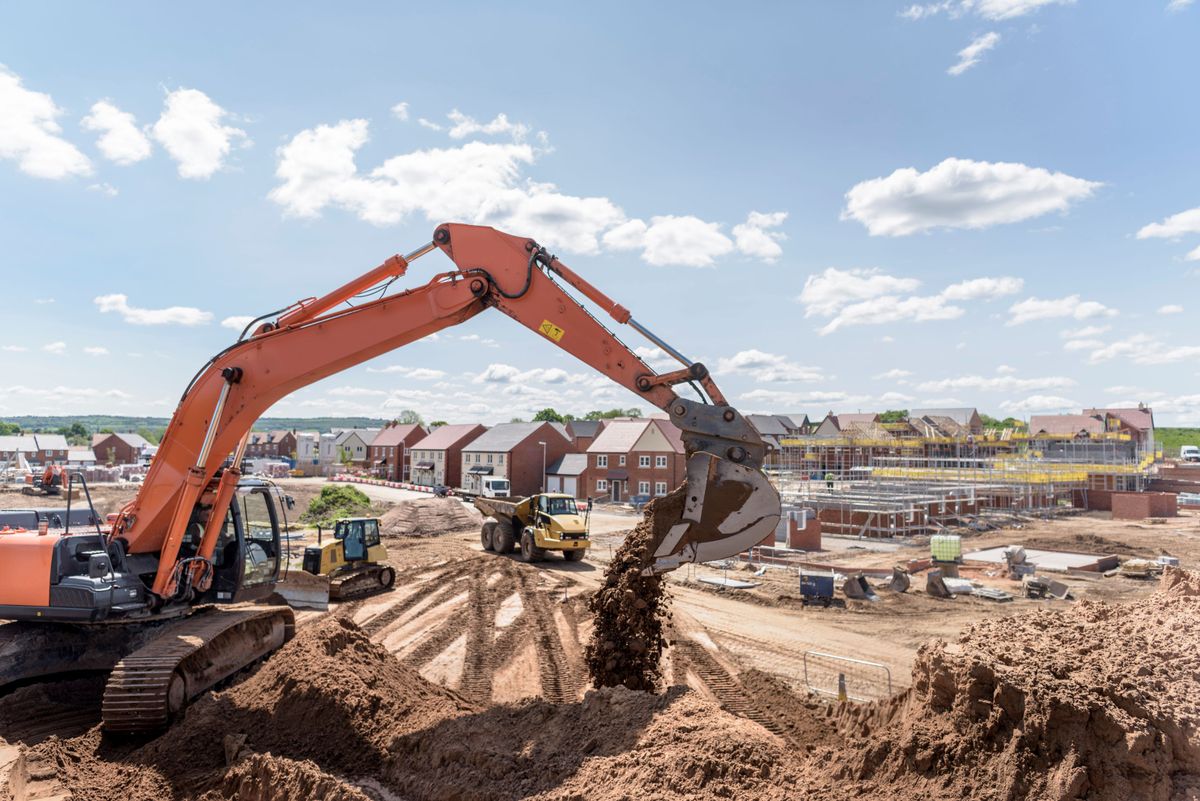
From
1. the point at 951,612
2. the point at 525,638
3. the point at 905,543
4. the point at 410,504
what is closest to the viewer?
the point at 525,638

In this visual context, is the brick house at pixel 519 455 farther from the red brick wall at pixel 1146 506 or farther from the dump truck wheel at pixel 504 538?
the red brick wall at pixel 1146 506

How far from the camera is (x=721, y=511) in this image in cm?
816

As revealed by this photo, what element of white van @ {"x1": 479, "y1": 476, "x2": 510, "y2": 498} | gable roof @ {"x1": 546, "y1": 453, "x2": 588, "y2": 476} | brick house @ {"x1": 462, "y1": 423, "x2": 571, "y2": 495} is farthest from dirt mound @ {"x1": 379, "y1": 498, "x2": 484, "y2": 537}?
brick house @ {"x1": 462, "y1": 423, "x2": 571, "y2": 495}

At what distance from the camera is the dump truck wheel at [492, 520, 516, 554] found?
25672mm

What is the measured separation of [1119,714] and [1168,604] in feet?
10.4

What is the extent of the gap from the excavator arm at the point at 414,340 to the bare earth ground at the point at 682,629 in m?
2.04

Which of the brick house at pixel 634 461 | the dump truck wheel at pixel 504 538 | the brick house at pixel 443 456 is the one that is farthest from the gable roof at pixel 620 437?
the dump truck wheel at pixel 504 538

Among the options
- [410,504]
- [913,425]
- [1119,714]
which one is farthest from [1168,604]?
[913,425]

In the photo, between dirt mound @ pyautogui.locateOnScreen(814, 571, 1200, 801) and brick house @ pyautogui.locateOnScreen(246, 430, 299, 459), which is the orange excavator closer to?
dirt mound @ pyautogui.locateOnScreen(814, 571, 1200, 801)

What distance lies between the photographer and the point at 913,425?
66875mm

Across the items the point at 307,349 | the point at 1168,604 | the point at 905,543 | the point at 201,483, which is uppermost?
the point at 307,349

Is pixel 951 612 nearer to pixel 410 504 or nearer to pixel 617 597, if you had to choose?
pixel 617 597

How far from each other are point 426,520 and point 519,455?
2016 centimetres

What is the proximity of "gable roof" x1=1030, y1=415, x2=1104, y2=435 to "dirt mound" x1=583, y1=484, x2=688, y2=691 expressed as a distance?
7358cm
